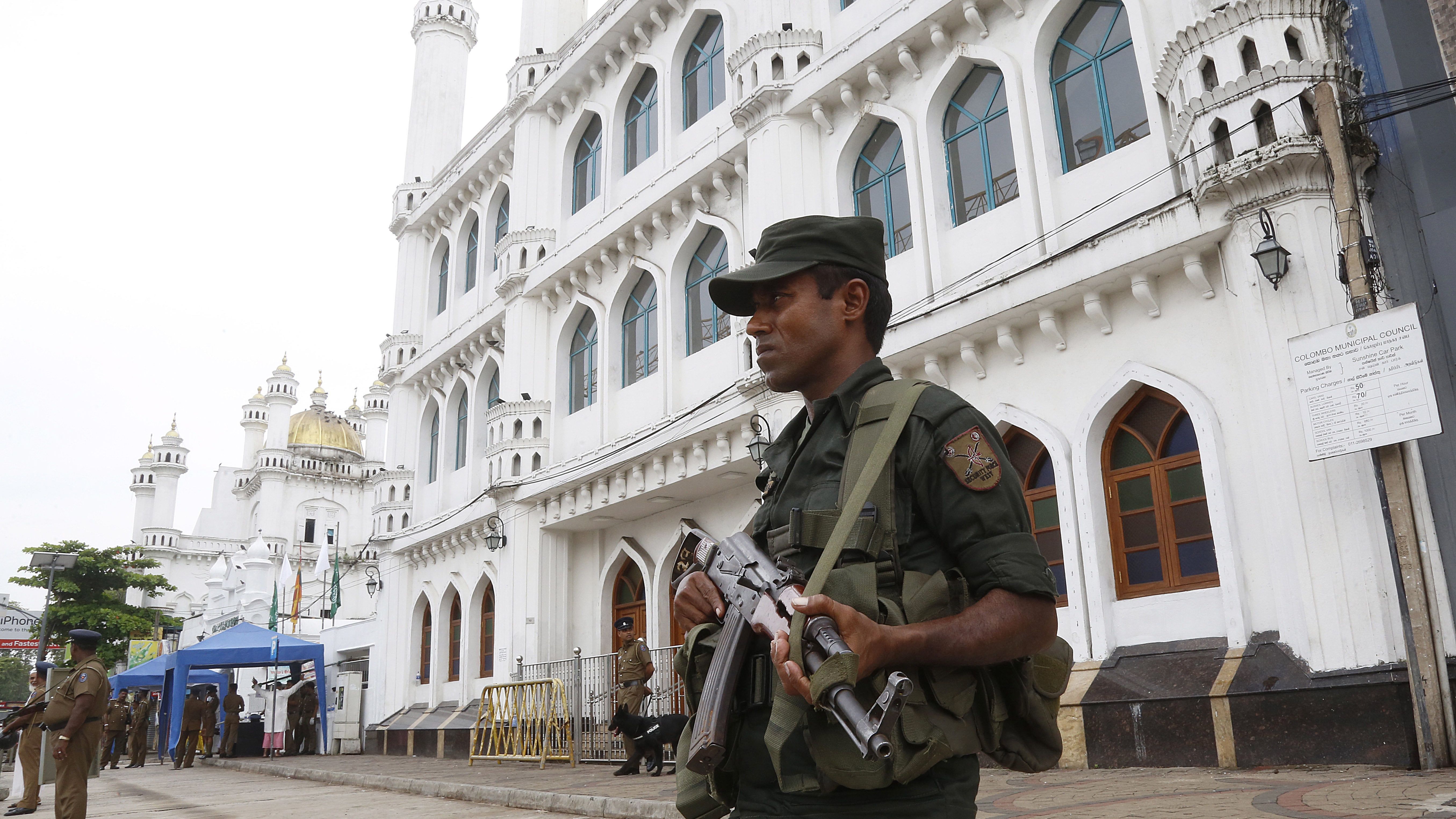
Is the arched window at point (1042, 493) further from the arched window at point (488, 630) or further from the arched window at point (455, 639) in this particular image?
the arched window at point (455, 639)

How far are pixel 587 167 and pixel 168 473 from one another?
183 feet

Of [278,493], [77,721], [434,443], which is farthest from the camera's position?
[278,493]

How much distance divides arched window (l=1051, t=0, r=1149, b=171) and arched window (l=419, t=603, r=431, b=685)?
16.4 metres

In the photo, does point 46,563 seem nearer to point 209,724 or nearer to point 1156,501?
point 209,724

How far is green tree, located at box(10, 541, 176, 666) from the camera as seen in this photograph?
4253 centimetres

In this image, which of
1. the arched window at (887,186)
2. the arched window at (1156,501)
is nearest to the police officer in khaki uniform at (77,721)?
the arched window at (1156,501)

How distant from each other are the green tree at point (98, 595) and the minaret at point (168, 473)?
17.7 m

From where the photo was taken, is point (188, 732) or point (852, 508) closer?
point (852, 508)

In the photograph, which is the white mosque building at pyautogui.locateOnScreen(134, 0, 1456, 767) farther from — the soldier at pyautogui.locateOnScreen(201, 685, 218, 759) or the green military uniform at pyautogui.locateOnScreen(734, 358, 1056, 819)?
the green military uniform at pyautogui.locateOnScreen(734, 358, 1056, 819)

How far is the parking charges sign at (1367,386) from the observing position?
23.1ft

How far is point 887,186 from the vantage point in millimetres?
12477

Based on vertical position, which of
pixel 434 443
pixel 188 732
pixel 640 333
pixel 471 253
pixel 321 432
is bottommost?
pixel 188 732

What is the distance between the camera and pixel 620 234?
16.6 metres

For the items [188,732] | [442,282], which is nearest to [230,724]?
[188,732]
